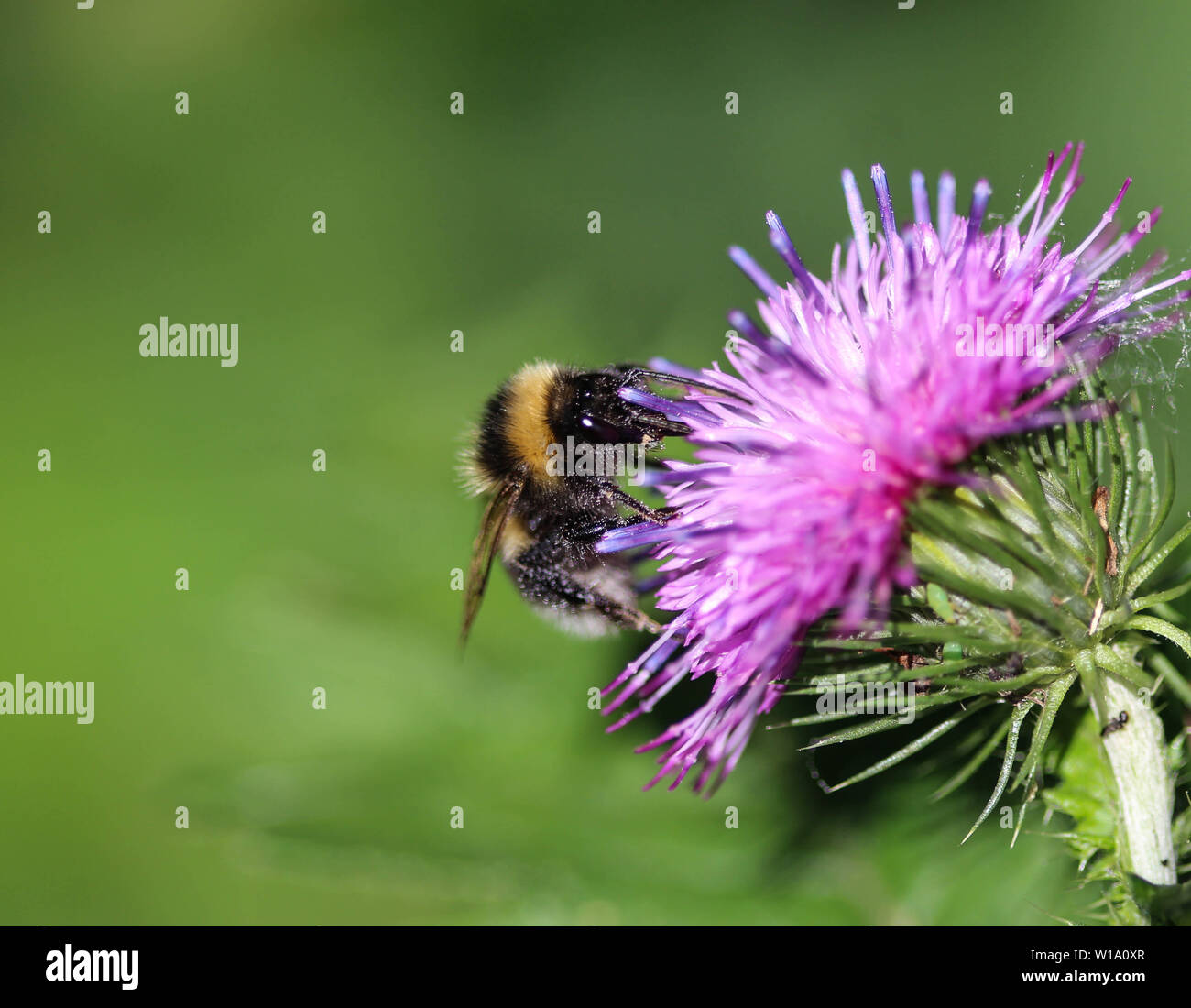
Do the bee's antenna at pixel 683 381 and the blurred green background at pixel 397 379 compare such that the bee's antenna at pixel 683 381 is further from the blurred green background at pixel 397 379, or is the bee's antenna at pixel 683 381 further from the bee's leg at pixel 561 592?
the blurred green background at pixel 397 379

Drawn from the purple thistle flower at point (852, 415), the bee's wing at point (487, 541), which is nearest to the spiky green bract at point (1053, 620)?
the purple thistle flower at point (852, 415)

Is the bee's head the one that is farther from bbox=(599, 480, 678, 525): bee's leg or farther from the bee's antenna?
bbox=(599, 480, 678, 525): bee's leg

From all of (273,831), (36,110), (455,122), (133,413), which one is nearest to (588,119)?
(455,122)

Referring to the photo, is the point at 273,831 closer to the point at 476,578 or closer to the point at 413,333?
the point at 476,578

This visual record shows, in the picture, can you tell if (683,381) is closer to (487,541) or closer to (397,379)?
(487,541)

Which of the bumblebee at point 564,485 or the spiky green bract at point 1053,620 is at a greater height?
the bumblebee at point 564,485

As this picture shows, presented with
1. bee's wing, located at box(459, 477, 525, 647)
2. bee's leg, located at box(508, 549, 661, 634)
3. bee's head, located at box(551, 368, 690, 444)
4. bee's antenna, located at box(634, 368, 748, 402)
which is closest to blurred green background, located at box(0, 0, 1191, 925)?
bee's leg, located at box(508, 549, 661, 634)
